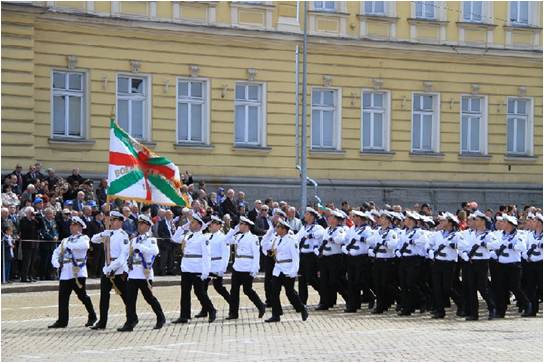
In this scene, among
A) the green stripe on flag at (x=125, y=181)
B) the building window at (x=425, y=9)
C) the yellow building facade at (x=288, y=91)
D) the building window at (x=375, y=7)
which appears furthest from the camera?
the building window at (x=425, y=9)

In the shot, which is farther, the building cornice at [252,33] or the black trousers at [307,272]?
the building cornice at [252,33]

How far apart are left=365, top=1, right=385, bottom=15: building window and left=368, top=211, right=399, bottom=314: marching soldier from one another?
16.9m

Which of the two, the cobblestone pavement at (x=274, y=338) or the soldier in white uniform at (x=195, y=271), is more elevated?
the soldier in white uniform at (x=195, y=271)

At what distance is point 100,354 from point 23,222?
36.7 ft

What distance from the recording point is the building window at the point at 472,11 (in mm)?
41938

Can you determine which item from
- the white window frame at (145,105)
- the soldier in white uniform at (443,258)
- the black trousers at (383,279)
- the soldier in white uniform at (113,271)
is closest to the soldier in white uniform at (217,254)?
the soldier in white uniform at (113,271)

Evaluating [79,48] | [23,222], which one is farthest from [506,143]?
[23,222]

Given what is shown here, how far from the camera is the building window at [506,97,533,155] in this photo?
142ft

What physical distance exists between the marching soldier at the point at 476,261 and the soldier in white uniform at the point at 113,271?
557 cm

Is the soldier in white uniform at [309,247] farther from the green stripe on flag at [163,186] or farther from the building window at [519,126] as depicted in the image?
the building window at [519,126]

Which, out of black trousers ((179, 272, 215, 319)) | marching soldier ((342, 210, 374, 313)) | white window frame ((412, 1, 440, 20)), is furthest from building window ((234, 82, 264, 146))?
black trousers ((179, 272, 215, 319))

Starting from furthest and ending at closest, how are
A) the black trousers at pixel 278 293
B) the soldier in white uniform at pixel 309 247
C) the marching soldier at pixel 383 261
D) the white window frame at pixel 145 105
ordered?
the white window frame at pixel 145 105 → the soldier in white uniform at pixel 309 247 → the marching soldier at pixel 383 261 → the black trousers at pixel 278 293

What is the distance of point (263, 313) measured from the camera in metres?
22.0

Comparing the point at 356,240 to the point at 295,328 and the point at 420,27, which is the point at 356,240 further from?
the point at 420,27
